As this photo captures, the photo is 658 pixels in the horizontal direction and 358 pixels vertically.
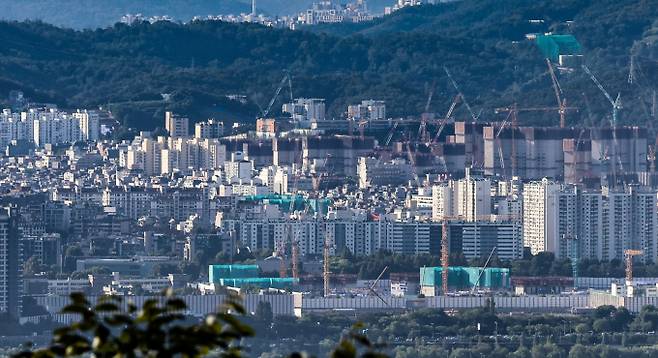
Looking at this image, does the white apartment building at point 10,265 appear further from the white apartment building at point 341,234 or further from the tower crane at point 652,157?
the tower crane at point 652,157

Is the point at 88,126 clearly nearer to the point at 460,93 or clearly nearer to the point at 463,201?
the point at 460,93

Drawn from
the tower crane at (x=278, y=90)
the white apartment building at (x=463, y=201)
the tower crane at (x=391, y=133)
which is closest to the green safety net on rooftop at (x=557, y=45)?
the tower crane at (x=278, y=90)

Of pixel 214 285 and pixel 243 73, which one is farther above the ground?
pixel 243 73

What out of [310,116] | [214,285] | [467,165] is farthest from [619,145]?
[214,285]

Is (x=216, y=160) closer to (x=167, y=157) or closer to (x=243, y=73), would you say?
(x=167, y=157)

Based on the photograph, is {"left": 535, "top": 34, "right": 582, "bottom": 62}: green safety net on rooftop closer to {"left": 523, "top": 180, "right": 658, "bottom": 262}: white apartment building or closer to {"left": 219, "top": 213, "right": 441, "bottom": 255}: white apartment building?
{"left": 523, "top": 180, "right": 658, "bottom": 262}: white apartment building

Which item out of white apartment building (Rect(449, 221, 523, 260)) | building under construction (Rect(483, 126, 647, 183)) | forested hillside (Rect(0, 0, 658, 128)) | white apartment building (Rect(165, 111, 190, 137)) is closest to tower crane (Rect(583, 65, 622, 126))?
forested hillside (Rect(0, 0, 658, 128))

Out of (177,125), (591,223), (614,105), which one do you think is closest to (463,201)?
(591,223)
